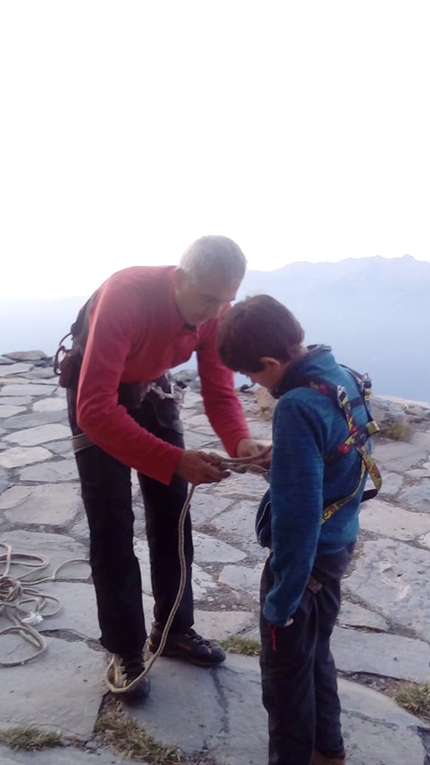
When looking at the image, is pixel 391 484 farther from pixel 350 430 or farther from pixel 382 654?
pixel 350 430

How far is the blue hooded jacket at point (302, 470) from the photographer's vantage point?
1.67m

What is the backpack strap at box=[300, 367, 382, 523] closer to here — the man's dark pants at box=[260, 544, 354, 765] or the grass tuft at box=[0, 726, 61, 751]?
the man's dark pants at box=[260, 544, 354, 765]

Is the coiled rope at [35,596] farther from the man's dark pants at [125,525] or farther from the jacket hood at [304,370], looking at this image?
the jacket hood at [304,370]

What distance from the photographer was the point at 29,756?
7.00 ft

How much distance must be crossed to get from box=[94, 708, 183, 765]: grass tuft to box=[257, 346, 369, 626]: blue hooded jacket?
0.70 metres

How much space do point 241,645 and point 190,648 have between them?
0.24 meters

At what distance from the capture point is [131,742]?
2195mm

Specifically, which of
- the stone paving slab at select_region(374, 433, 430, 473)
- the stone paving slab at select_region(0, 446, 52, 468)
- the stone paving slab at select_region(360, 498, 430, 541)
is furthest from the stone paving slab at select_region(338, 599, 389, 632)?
the stone paving slab at select_region(0, 446, 52, 468)

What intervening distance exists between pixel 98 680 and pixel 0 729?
40 cm

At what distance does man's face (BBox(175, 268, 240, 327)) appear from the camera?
2.03m

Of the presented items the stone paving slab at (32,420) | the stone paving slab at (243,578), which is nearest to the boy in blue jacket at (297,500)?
the stone paving slab at (243,578)

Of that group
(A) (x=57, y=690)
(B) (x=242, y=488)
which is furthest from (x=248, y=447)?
(B) (x=242, y=488)

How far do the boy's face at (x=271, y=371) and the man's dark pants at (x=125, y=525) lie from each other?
2.16ft

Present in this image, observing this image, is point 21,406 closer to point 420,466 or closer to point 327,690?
point 420,466
